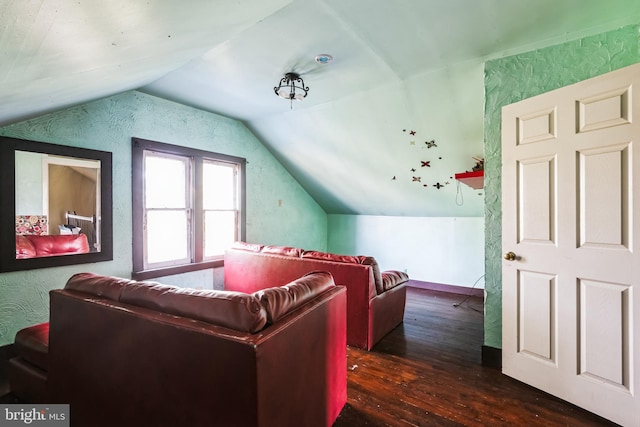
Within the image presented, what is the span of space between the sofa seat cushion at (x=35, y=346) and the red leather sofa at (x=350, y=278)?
1800 mm

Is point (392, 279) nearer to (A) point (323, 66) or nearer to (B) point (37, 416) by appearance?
(A) point (323, 66)

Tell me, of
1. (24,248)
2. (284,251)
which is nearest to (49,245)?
(24,248)

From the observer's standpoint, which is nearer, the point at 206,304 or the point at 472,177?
the point at 206,304

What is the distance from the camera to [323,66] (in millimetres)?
2629

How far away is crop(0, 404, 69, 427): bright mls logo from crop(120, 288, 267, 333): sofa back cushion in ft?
2.80

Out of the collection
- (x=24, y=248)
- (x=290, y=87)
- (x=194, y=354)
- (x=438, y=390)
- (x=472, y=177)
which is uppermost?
(x=290, y=87)

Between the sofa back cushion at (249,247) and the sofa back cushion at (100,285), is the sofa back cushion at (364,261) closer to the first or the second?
the sofa back cushion at (249,247)

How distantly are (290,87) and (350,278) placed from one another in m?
1.97

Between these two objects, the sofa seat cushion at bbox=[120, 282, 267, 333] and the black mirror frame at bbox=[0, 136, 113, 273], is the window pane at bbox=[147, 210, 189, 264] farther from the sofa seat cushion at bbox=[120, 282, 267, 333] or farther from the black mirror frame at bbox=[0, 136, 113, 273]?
the sofa seat cushion at bbox=[120, 282, 267, 333]

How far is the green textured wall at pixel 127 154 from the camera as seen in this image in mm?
2467

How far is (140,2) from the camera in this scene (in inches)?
44.4

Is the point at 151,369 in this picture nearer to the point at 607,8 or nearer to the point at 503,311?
the point at 503,311

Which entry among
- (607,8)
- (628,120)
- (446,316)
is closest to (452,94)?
(607,8)

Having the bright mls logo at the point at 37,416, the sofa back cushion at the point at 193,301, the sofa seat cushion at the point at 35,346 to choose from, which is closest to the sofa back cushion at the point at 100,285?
the sofa back cushion at the point at 193,301
